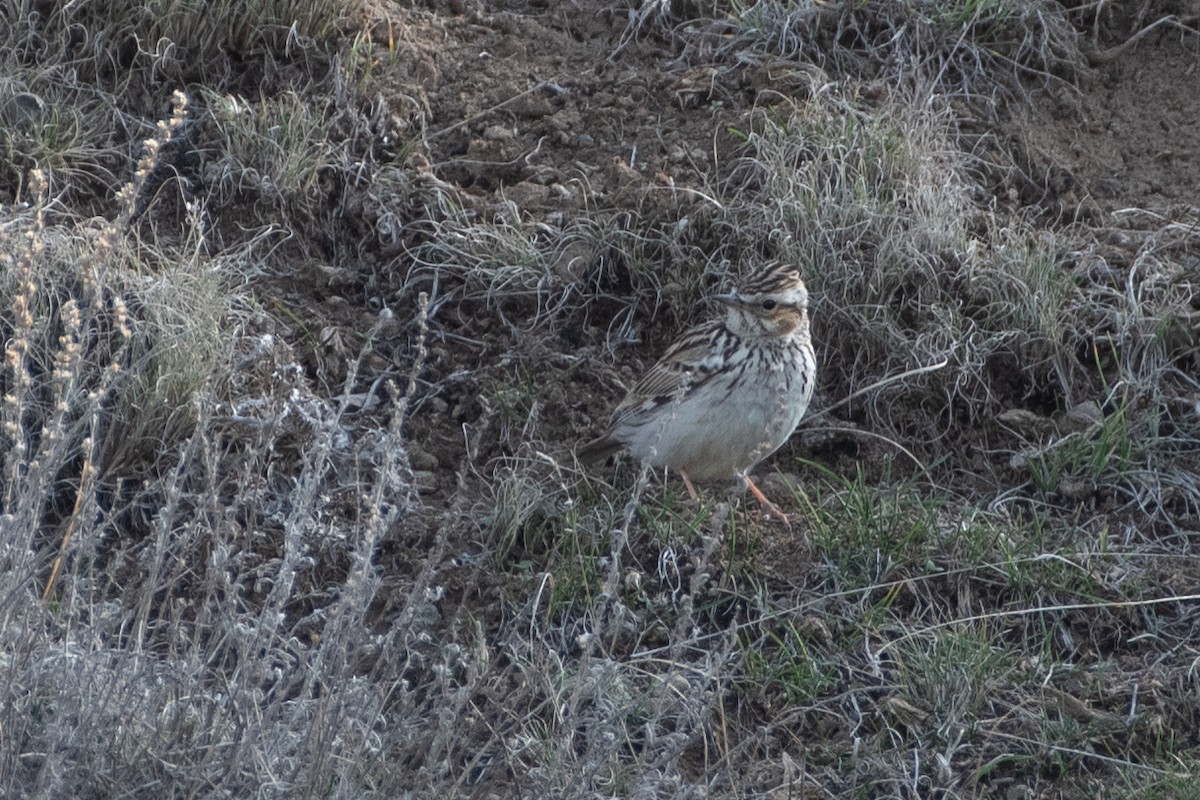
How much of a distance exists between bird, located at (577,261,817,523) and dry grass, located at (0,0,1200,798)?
0.23 m

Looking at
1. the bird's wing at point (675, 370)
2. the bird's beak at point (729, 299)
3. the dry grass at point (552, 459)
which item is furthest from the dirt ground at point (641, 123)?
the bird's beak at point (729, 299)

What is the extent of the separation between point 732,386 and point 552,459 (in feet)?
2.36

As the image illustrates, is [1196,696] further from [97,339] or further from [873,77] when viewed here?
[97,339]

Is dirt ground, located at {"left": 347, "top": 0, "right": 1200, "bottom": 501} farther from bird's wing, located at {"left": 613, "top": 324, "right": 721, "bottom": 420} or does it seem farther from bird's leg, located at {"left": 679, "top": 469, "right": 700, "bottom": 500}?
bird's leg, located at {"left": 679, "top": 469, "right": 700, "bottom": 500}

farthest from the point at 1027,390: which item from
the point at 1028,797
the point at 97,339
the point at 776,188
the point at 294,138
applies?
the point at 97,339

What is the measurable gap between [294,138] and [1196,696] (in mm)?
4153

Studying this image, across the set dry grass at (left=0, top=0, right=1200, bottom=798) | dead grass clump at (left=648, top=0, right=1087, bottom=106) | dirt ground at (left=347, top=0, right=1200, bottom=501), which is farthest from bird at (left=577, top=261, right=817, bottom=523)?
dead grass clump at (left=648, top=0, right=1087, bottom=106)

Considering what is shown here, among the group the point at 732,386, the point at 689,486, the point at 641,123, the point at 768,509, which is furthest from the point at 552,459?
the point at 641,123

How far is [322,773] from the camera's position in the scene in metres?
4.14

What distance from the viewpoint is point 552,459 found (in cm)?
620

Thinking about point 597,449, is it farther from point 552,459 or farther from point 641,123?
point 641,123

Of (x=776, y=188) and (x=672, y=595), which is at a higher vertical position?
(x=776, y=188)

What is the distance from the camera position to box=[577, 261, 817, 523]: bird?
240 inches

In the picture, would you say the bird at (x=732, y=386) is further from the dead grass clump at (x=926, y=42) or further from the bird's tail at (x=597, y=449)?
the dead grass clump at (x=926, y=42)
